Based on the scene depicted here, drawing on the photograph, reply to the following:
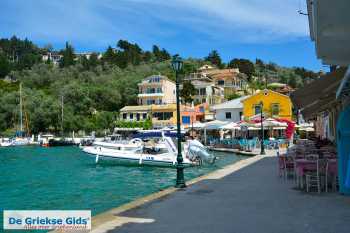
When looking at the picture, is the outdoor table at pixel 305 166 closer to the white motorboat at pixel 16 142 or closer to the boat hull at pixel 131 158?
the boat hull at pixel 131 158

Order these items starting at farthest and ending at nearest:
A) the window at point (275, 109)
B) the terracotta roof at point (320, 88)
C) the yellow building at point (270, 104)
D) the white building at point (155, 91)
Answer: the white building at point (155, 91)
the yellow building at point (270, 104)
the window at point (275, 109)
the terracotta roof at point (320, 88)

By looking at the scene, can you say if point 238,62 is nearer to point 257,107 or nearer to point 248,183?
point 257,107

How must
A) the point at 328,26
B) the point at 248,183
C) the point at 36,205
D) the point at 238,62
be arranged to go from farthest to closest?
the point at 238,62, the point at 36,205, the point at 248,183, the point at 328,26

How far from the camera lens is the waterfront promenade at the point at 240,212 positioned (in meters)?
7.59

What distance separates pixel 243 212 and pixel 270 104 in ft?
184

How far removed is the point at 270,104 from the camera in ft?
209

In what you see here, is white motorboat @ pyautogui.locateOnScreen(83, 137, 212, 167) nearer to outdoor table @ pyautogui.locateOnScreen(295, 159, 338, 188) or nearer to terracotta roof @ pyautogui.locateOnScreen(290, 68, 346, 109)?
terracotta roof @ pyautogui.locateOnScreen(290, 68, 346, 109)

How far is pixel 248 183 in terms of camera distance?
45.6ft

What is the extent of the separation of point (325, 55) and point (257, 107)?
2169 inches

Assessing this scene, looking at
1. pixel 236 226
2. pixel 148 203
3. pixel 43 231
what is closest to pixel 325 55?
pixel 236 226

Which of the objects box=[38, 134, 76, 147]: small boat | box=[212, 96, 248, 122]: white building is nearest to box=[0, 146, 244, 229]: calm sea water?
box=[212, 96, 248, 122]: white building

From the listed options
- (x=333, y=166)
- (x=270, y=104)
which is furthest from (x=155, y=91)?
(x=333, y=166)

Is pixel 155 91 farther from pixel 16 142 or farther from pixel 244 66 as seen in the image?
pixel 244 66

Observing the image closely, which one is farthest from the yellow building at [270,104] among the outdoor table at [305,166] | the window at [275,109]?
the outdoor table at [305,166]
